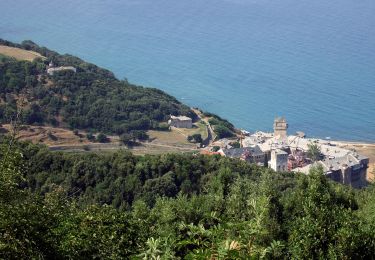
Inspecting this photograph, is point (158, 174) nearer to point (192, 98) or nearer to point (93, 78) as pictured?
point (93, 78)

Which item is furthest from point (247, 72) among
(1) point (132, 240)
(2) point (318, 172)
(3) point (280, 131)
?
(1) point (132, 240)

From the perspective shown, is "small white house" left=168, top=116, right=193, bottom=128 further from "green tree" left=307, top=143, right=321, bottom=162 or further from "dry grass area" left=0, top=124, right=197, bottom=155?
"green tree" left=307, top=143, right=321, bottom=162

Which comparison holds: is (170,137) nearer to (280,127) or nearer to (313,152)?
(280,127)

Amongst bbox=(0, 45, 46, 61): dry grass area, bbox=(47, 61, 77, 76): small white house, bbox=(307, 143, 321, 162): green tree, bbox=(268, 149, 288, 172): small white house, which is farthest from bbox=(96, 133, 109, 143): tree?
bbox=(307, 143, 321, 162): green tree

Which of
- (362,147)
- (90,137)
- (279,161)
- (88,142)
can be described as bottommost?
(279,161)

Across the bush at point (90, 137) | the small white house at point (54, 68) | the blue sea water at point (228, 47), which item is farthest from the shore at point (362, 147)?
the small white house at point (54, 68)

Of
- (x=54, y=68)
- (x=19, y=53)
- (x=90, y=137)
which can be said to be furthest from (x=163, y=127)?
(x=19, y=53)
